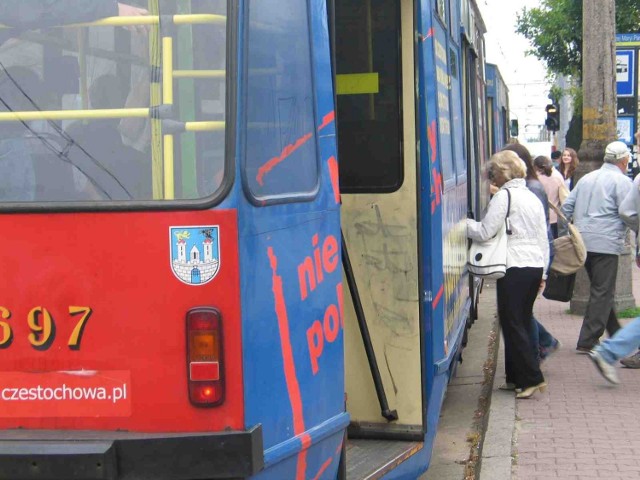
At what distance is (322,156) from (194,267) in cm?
93

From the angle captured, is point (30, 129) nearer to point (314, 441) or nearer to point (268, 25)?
point (268, 25)

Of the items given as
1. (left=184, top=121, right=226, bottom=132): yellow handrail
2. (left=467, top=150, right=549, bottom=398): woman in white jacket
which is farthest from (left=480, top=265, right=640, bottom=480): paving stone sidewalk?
(left=184, top=121, right=226, bottom=132): yellow handrail

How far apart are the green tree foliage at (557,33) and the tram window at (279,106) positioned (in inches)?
1237

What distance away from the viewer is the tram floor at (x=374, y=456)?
15.6 ft

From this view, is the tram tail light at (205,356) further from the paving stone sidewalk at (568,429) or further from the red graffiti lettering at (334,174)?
the paving stone sidewalk at (568,429)

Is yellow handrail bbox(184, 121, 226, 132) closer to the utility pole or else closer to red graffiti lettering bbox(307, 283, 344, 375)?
red graffiti lettering bbox(307, 283, 344, 375)

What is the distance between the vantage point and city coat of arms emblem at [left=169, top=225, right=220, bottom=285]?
3367 mm

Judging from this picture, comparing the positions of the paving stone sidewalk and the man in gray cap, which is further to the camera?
the man in gray cap

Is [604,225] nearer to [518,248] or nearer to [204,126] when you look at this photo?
[518,248]

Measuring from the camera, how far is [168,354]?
11.3ft

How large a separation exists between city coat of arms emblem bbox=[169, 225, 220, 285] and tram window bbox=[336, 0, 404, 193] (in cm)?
207

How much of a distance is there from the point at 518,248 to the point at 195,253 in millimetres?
Answer: 4529

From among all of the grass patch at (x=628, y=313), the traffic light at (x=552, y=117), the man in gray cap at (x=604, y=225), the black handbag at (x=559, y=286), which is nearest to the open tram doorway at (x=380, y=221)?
the black handbag at (x=559, y=286)

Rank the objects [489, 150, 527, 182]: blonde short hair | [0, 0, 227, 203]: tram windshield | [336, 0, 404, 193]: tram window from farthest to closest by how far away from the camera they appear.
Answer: [489, 150, 527, 182]: blonde short hair → [336, 0, 404, 193]: tram window → [0, 0, 227, 203]: tram windshield
